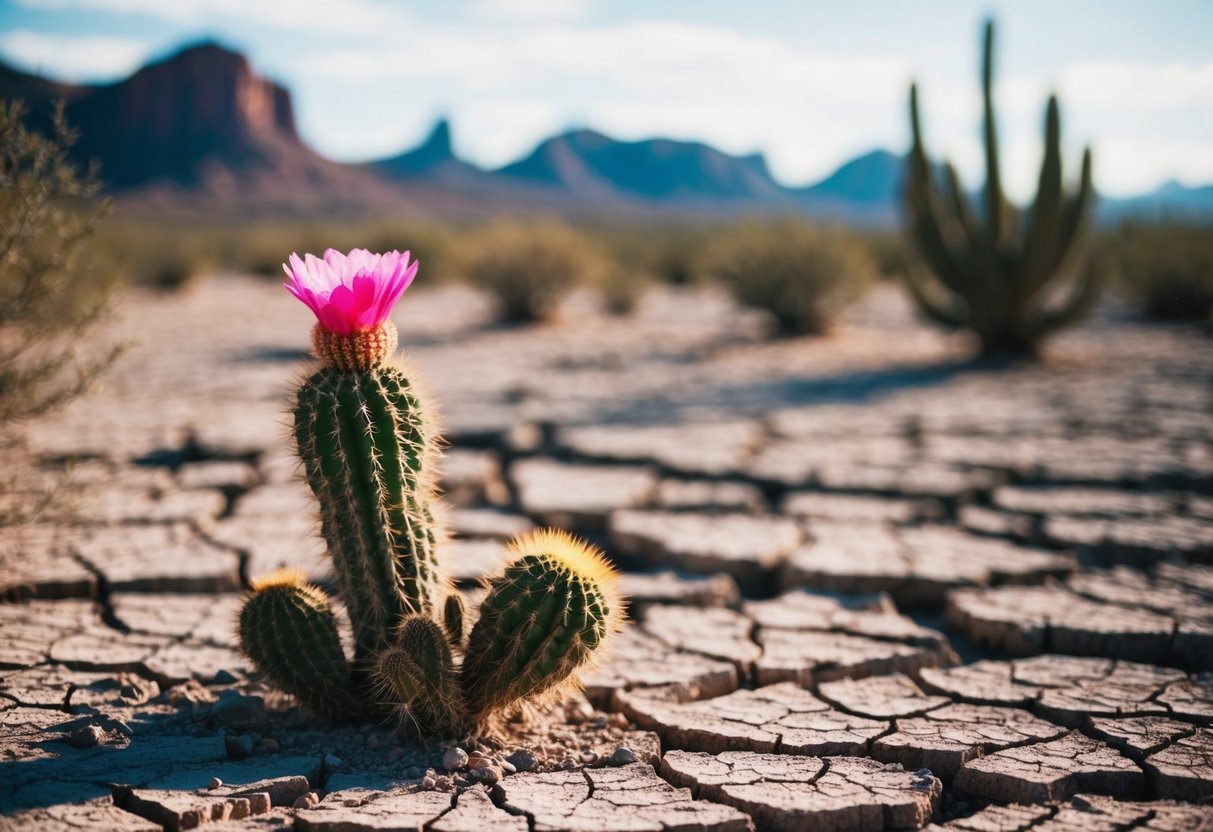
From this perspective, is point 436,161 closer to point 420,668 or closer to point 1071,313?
point 1071,313

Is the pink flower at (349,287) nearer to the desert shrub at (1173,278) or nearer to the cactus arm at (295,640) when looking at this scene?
the cactus arm at (295,640)

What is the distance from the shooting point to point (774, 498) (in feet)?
14.1

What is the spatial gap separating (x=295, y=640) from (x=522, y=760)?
56cm

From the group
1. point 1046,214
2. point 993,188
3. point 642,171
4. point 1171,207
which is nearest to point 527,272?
point 993,188

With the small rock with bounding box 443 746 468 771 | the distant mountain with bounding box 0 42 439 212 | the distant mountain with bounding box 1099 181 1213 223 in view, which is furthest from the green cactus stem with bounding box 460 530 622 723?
the distant mountain with bounding box 0 42 439 212

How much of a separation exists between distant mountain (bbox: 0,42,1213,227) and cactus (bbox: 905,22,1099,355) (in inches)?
1171

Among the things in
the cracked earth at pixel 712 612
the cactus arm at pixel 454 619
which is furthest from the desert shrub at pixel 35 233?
the cactus arm at pixel 454 619

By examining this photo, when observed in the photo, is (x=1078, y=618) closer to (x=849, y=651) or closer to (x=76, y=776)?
(x=849, y=651)

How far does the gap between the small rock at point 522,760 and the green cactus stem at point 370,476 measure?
37cm

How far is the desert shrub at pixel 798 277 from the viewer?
9.48 m

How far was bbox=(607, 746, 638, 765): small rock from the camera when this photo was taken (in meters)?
2.03

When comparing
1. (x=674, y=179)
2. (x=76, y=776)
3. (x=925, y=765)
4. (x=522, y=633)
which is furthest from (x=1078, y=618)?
(x=674, y=179)

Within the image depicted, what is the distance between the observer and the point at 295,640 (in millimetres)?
1991

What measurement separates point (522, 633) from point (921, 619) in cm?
174
